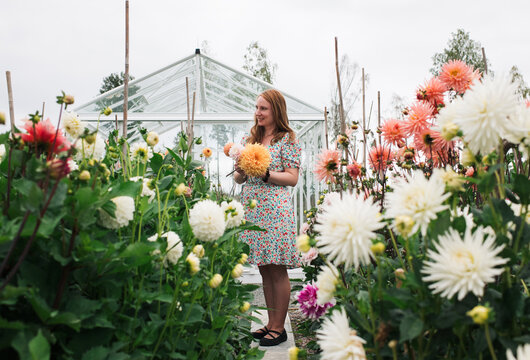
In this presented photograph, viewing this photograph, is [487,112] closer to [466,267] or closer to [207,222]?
[466,267]

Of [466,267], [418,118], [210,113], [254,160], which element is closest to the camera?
[466,267]

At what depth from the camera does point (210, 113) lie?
5.53m

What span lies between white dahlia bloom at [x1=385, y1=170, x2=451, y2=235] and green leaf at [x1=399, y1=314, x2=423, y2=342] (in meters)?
0.12

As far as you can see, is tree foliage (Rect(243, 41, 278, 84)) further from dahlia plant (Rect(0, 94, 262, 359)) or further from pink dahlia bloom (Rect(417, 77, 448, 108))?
dahlia plant (Rect(0, 94, 262, 359))

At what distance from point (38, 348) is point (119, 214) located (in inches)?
11.3

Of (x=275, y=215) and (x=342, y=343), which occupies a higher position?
(x=275, y=215)

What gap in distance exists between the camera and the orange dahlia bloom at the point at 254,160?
5.82 feet

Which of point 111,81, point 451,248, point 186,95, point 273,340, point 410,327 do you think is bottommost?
point 273,340

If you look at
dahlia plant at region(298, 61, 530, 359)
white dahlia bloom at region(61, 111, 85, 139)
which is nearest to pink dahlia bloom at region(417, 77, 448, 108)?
dahlia plant at region(298, 61, 530, 359)

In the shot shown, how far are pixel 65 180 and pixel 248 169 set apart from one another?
1140mm

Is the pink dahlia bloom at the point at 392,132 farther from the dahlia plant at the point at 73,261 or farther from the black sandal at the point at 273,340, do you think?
the black sandal at the point at 273,340

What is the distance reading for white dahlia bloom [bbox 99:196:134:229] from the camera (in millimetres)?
779

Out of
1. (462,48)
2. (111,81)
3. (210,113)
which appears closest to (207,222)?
(210,113)

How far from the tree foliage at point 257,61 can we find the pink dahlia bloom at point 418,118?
16259 mm
